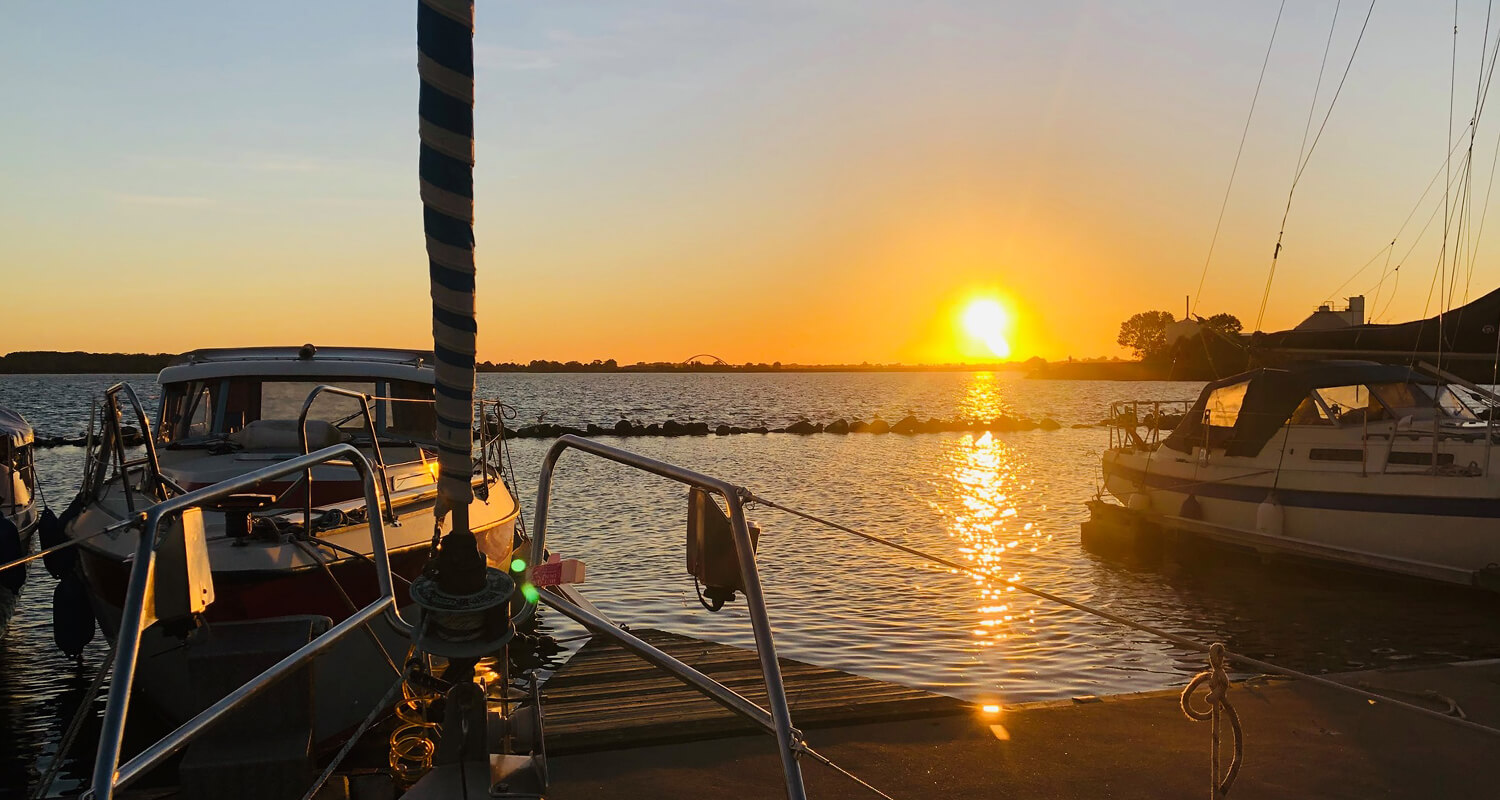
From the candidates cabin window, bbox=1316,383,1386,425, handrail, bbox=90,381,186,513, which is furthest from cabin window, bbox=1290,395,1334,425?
handrail, bbox=90,381,186,513

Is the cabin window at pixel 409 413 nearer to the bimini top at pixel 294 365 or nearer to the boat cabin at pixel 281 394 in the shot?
→ the boat cabin at pixel 281 394

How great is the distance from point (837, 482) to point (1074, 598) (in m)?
18.2

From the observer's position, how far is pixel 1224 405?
18.4 m

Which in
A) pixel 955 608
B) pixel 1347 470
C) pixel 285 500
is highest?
pixel 1347 470

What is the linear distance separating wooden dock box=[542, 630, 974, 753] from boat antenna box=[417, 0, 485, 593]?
3.47 m

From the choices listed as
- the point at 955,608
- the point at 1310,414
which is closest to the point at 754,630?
the point at 955,608

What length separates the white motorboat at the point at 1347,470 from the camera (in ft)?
45.4

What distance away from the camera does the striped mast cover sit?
11.1 feet

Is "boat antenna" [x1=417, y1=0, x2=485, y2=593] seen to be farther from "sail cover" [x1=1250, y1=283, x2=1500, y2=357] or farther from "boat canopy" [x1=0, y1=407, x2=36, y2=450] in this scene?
"sail cover" [x1=1250, y1=283, x2=1500, y2=357]

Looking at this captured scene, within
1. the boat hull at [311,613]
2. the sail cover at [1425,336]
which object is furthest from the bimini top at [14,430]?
the sail cover at [1425,336]

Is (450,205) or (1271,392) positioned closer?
(450,205)

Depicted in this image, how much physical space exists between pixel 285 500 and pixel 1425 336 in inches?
649

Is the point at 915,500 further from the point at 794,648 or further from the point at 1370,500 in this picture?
the point at 794,648

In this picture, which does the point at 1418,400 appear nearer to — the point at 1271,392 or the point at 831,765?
the point at 1271,392
